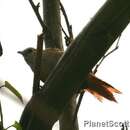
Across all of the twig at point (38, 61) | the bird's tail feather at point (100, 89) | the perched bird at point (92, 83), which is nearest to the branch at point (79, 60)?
the twig at point (38, 61)

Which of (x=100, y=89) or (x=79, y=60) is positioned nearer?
(x=79, y=60)

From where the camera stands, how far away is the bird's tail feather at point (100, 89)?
8.31 feet

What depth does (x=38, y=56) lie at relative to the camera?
1314 millimetres

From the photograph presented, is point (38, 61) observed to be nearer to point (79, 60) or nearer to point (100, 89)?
point (79, 60)

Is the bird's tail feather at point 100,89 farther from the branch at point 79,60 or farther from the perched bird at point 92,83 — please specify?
the branch at point 79,60

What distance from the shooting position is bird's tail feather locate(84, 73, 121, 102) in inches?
99.7

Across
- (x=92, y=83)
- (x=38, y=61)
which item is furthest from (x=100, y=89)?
(x=38, y=61)

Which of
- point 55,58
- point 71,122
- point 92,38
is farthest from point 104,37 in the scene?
point 55,58

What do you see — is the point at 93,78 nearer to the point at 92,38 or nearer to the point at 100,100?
the point at 100,100

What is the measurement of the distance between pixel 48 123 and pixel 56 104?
65 millimetres

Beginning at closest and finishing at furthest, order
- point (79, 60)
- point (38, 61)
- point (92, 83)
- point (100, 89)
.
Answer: point (79, 60) → point (38, 61) → point (100, 89) → point (92, 83)

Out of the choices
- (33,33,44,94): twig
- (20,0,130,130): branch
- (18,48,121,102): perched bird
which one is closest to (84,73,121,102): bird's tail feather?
(18,48,121,102): perched bird

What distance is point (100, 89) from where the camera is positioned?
108 inches

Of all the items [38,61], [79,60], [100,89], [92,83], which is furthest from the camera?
[92,83]
